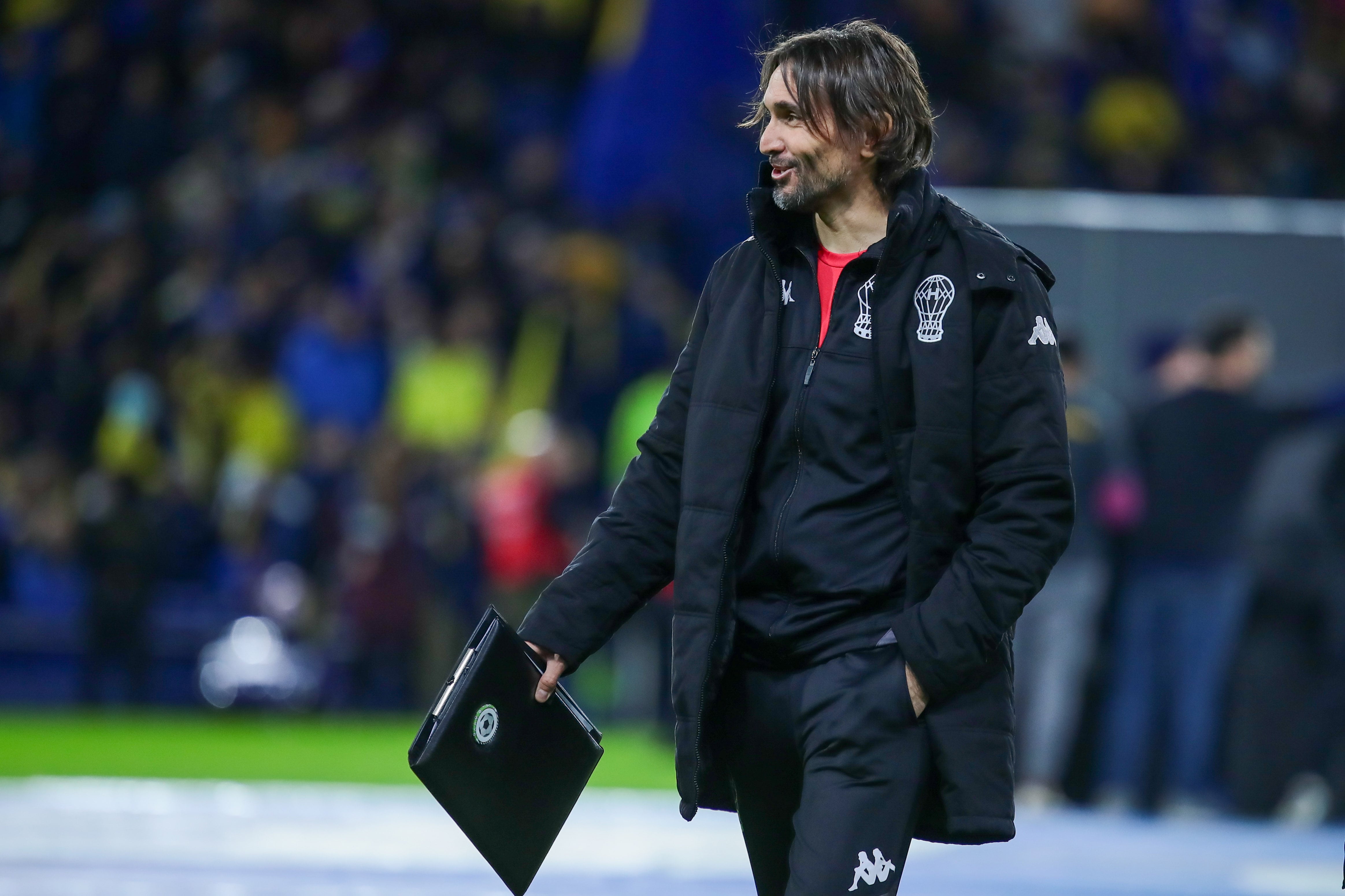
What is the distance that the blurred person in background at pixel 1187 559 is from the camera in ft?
32.8

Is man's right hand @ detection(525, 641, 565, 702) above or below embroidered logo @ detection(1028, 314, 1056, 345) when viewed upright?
below

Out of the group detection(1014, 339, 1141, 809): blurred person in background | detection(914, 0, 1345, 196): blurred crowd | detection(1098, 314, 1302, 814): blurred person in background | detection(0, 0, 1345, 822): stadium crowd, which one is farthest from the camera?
detection(914, 0, 1345, 196): blurred crowd

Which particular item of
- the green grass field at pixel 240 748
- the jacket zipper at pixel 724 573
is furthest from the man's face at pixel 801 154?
the green grass field at pixel 240 748

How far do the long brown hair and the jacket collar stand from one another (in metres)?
0.06

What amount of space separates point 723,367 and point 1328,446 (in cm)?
674

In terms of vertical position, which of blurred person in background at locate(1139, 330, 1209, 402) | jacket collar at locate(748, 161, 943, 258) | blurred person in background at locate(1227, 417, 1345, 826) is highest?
jacket collar at locate(748, 161, 943, 258)

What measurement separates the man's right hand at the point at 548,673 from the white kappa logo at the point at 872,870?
2.62 feet

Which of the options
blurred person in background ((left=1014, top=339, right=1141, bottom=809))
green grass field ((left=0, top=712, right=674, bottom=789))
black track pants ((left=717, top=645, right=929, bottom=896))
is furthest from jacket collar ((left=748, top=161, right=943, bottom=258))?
green grass field ((left=0, top=712, right=674, bottom=789))

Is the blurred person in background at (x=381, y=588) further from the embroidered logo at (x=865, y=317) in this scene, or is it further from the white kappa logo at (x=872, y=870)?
the white kappa logo at (x=872, y=870)

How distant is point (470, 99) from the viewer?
58.5 feet

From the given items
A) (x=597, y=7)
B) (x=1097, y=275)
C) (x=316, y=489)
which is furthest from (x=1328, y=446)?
(x=597, y=7)

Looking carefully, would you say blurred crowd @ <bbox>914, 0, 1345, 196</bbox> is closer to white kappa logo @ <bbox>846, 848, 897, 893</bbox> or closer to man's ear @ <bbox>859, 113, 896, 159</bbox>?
man's ear @ <bbox>859, 113, 896, 159</bbox>

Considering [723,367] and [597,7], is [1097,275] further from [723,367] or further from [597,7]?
[597,7]

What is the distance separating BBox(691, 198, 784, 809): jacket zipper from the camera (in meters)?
3.72
